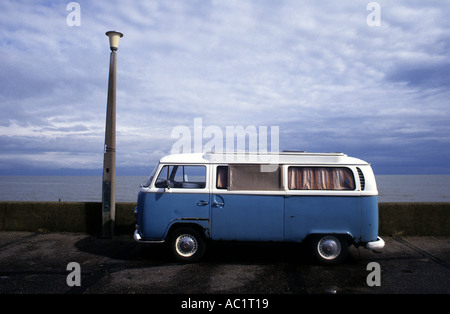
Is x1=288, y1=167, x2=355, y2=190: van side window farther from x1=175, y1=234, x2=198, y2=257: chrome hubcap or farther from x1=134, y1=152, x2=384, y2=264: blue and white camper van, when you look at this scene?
x1=175, y1=234, x2=198, y2=257: chrome hubcap

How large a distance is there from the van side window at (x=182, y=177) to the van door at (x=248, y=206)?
0.37 meters

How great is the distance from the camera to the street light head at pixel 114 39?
31.0 feet

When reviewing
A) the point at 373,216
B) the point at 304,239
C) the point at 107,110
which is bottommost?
the point at 304,239

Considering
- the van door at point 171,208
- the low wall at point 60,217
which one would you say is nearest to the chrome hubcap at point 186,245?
the van door at point 171,208

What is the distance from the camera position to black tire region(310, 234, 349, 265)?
22.8 feet

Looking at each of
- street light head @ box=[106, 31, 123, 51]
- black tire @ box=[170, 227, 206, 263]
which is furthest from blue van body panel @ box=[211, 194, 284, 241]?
street light head @ box=[106, 31, 123, 51]

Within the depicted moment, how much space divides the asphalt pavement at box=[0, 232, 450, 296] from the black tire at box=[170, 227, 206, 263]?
0.18 meters

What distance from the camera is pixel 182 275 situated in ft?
20.6

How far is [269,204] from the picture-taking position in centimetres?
700

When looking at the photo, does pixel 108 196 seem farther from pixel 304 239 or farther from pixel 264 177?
pixel 304 239

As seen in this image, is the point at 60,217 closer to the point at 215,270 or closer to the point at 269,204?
the point at 215,270

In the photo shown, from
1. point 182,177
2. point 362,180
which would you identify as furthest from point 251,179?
point 362,180
